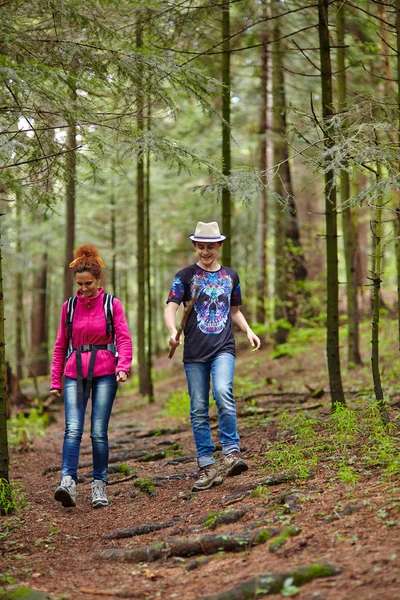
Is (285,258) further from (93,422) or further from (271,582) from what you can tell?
(271,582)

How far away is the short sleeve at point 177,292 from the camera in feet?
20.2

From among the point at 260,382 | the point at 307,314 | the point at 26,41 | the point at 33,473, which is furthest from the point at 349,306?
the point at 26,41

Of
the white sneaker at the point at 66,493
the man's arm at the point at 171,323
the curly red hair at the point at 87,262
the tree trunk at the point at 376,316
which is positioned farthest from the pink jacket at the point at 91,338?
the tree trunk at the point at 376,316

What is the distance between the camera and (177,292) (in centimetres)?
616

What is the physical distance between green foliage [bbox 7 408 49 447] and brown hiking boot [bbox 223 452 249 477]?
5.28 metres

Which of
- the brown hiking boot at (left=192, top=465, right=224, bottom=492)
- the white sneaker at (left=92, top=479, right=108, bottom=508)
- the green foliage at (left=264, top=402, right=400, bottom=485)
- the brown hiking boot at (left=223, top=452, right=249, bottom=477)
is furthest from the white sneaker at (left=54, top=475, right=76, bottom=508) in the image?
the green foliage at (left=264, top=402, right=400, bottom=485)

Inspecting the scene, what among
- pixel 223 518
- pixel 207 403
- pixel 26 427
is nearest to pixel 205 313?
pixel 207 403

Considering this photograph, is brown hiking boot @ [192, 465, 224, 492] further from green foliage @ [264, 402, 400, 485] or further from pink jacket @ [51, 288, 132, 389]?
pink jacket @ [51, 288, 132, 389]

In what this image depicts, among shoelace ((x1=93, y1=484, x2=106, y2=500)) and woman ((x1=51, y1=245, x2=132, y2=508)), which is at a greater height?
woman ((x1=51, y1=245, x2=132, y2=508))

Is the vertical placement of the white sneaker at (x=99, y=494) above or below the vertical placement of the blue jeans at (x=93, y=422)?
below

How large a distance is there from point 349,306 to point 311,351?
4184 millimetres

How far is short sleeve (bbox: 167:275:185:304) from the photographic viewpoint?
6148mm

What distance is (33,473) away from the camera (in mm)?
8531

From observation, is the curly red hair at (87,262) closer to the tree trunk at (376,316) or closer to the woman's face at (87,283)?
the woman's face at (87,283)
